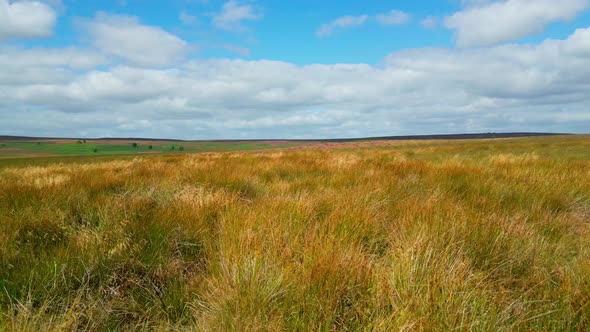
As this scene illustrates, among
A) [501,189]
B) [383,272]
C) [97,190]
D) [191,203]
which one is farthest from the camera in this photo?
[97,190]

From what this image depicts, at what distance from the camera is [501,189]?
16.3 ft

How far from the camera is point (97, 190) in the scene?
17.6ft

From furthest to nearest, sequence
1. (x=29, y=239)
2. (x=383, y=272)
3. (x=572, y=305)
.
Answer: (x=29, y=239)
(x=383, y=272)
(x=572, y=305)

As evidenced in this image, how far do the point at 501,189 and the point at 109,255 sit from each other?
5.39 metres

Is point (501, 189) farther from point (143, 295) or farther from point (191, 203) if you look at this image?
point (143, 295)

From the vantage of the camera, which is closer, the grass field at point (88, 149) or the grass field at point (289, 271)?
the grass field at point (289, 271)

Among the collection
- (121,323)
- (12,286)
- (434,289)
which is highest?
(434,289)

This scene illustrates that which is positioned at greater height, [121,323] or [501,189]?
[501,189]

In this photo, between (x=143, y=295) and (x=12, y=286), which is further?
(x=143, y=295)

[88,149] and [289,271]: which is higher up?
[88,149]

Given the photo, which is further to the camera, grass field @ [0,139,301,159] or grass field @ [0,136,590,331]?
grass field @ [0,139,301,159]

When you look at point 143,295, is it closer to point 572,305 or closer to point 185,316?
point 185,316

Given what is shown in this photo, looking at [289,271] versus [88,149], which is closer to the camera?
[289,271]

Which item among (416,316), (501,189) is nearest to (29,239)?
(416,316)
